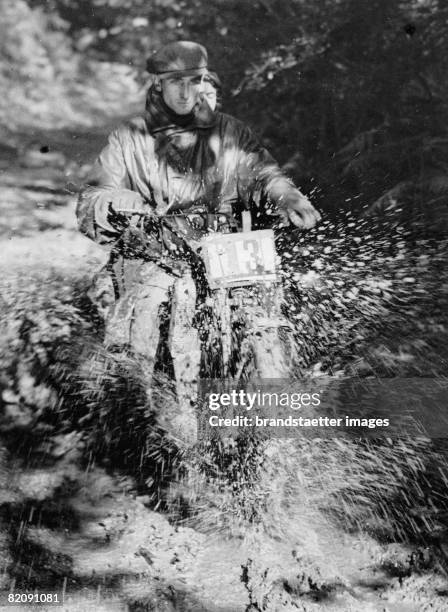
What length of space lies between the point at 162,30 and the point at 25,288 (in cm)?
79

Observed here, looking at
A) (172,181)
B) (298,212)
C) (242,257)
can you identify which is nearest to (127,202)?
(172,181)

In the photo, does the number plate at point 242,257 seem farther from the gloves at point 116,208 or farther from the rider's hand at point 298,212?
the gloves at point 116,208

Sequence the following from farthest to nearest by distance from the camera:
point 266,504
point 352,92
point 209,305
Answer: point 352,92
point 209,305
point 266,504

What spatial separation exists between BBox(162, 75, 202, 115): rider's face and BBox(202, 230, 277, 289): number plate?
1.19 feet

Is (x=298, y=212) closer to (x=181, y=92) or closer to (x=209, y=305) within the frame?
(x=209, y=305)

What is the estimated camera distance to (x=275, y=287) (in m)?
1.54

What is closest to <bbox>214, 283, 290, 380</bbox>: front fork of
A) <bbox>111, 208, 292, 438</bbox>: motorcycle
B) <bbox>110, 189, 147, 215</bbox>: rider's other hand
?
<bbox>111, 208, 292, 438</bbox>: motorcycle

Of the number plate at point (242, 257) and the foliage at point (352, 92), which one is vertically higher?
the foliage at point (352, 92)

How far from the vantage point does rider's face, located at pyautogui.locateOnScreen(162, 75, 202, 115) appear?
5.05 ft

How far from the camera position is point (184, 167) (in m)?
1.57

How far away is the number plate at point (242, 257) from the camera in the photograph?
4.73 ft

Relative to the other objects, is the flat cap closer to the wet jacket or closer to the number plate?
the wet jacket

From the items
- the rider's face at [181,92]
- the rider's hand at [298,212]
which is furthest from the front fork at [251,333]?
the rider's face at [181,92]

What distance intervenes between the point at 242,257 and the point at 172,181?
0.99 feet
